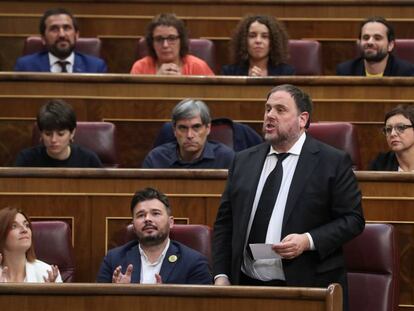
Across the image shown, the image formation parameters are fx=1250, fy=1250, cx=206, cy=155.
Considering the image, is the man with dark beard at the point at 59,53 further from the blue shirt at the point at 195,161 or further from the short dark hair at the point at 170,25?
the blue shirt at the point at 195,161

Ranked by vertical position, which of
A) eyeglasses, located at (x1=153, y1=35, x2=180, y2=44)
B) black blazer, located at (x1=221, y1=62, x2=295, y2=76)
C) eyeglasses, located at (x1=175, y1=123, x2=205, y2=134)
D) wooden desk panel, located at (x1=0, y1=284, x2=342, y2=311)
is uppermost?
eyeglasses, located at (x1=153, y1=35, x2=180, y2=44)

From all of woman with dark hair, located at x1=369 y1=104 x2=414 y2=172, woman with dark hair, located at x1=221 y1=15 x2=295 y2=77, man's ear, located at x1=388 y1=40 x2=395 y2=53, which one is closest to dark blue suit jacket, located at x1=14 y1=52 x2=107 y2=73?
woman with dark hair, located at x1=221 y1=15 x2=295 y2=77

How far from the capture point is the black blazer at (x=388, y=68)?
3.15m

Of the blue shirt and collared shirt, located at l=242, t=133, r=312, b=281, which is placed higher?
the blue shirt

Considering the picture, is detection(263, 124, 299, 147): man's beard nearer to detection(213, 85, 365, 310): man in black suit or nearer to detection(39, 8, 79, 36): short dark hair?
detection(213, 85, 365, 310): man in black suit

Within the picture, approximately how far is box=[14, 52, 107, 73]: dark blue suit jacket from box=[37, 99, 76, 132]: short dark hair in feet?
1.75

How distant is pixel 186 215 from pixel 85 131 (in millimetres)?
461

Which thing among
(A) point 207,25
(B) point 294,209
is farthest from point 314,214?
(A) point 207,25

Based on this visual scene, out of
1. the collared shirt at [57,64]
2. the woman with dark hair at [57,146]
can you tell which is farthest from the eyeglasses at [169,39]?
the woman with dark hair at [57,146]

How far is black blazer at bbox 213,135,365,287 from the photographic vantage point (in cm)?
198

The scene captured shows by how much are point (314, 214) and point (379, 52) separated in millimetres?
1200

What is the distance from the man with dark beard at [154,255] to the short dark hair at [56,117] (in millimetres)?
Answer: 482

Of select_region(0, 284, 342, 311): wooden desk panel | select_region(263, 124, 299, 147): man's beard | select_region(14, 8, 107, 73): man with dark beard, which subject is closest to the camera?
select_region(0, 284, 342, 311): wooden desk panel

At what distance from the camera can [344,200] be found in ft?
6.57
